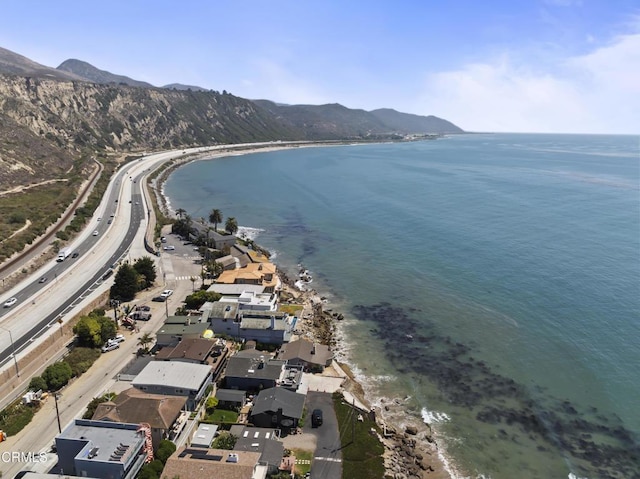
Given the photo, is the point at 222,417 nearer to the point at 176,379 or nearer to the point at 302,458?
the point at 176,379

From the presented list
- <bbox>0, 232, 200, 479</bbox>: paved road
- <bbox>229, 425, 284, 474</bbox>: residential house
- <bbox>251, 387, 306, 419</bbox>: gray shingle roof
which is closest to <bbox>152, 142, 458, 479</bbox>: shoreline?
<bbox>251, 387, 306, 419</bbox>: gray shingle roof

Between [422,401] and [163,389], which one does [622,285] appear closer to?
[422,401]

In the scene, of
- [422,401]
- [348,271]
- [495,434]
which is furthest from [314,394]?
[348,271]

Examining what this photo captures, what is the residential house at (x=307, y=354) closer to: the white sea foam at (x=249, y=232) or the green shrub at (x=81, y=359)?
the green shrub at (x=81, y=359)

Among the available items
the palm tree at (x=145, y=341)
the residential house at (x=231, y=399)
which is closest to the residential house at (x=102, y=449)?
the residential house at (x=231, y=399)

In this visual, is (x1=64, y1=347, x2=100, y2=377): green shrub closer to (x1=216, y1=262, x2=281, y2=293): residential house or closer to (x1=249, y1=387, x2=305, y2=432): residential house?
(x1=249, y1=387, x2=305, y2=432): residential house

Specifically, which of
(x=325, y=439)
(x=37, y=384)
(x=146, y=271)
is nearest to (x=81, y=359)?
(x=37, y=384)
